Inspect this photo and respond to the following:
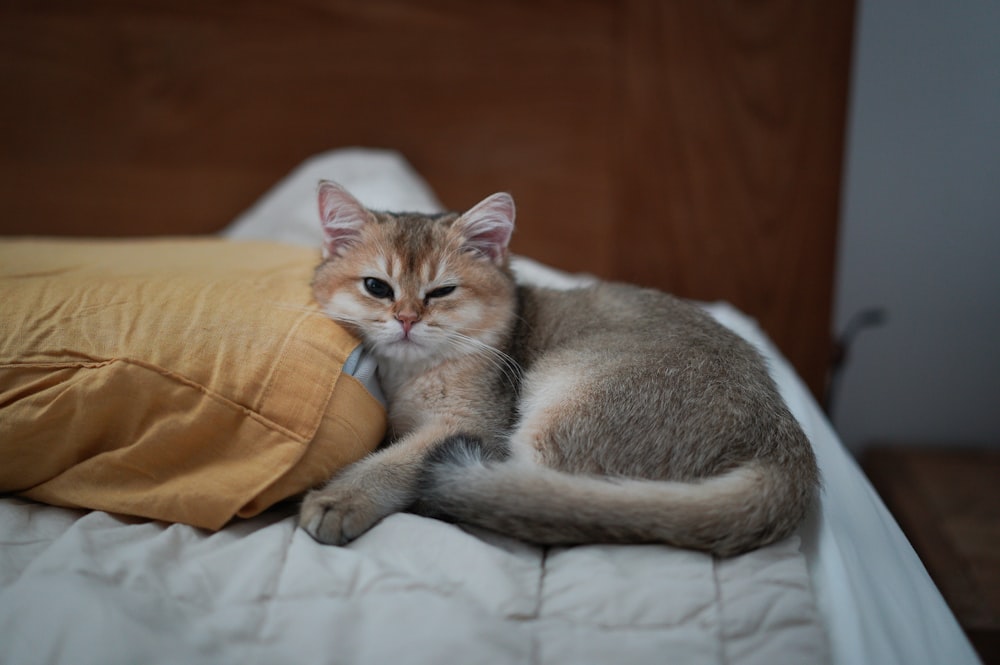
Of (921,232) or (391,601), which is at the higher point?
(921,232)

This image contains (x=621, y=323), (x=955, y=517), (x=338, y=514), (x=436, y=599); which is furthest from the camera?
(x=955, y=517)

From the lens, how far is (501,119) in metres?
2.41

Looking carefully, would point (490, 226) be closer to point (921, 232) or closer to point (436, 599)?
point (436, 599)

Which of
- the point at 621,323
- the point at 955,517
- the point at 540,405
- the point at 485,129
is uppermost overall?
the point at 485,129

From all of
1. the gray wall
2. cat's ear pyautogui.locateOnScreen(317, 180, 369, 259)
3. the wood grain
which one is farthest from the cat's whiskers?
the gray wall

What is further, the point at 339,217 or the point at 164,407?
the point at 339,217

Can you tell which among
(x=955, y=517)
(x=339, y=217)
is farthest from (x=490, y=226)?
(x=955, y=517)

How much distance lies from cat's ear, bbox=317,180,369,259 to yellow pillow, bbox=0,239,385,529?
288mm

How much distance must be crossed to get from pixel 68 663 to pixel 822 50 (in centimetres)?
243

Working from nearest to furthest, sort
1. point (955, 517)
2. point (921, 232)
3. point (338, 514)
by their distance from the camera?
point (338, 514) < point (955, 517) < point (921, 232)

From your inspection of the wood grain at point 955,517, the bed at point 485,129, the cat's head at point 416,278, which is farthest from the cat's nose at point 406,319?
the wood grain at point 955,517

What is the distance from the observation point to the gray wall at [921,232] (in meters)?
2.12

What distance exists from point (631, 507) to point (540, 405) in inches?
12.6

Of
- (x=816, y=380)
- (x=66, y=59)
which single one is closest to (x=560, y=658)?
(x=816, y=380)
